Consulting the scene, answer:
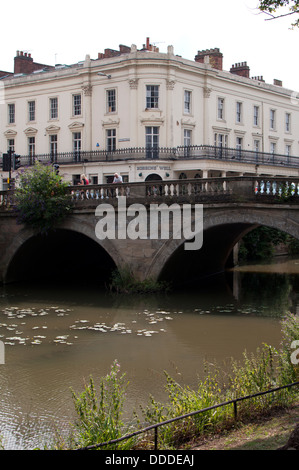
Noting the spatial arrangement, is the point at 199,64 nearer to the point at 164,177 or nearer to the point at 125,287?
the point at 164,177

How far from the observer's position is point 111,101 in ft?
123

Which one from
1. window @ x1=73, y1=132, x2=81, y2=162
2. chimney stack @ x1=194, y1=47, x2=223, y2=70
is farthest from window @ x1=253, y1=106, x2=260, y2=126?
window @ x1=73, y1=132, x2=81, y2=162

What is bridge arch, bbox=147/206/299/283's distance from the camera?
1872 centimetres

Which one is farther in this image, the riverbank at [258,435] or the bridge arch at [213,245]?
the bridge arch at [213,245]

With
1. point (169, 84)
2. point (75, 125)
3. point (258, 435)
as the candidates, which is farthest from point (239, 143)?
point (258, 435)

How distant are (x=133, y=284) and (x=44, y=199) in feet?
16.1

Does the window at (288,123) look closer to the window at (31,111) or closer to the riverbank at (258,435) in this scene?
the window at (31,111)

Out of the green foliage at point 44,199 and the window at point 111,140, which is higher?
the window at point 111,140

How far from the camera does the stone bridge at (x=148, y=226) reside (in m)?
18.9

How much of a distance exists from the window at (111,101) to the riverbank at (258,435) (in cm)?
3128

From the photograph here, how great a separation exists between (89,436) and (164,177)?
29.4 meters

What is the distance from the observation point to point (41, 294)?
2272 centimetres

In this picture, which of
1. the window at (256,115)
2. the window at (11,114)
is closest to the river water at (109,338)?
the window at (256,115)

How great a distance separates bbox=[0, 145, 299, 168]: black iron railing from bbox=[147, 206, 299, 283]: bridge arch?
927 centimetres
